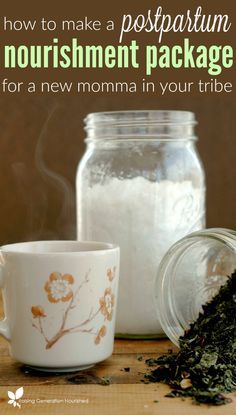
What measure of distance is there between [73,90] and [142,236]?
801mm

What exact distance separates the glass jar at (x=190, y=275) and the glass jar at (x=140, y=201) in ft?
0.15

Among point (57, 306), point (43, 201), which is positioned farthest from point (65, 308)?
point (43, 201)

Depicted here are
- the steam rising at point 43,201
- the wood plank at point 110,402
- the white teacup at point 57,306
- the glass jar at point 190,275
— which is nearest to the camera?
the wood plank at point 110,402

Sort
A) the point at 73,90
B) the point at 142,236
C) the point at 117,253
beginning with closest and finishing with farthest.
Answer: the point at 117,253, the point at 142,236, the point at 73,90

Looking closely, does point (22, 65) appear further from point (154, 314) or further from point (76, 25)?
point (154, 314)

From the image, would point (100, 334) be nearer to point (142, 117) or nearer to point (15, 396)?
point (15, 396)

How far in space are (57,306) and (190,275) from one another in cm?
27

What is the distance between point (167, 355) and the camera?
2.93 feet

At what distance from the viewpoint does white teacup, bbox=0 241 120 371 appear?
782mm

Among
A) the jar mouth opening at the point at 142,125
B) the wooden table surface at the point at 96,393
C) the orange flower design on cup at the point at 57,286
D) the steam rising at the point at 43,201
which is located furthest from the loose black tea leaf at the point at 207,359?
the steam rising at the point at 43,201

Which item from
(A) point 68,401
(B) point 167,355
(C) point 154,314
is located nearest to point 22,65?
(C) point 154,314

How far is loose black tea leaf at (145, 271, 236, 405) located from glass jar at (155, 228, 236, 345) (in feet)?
0.13

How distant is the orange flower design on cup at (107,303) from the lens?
2.69ft

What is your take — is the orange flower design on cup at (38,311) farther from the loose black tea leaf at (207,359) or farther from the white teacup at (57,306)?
the loose black tea leaf at (207,359)
